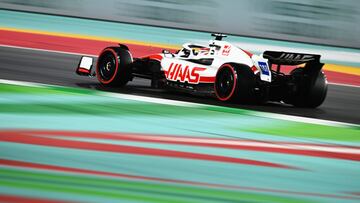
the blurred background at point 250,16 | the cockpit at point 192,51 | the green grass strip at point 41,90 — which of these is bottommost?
the green grass strip at point 41,90

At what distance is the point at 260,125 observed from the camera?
9414 millimetres

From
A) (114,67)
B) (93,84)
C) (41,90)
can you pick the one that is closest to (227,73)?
(114,67)

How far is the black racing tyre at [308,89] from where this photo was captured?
10961 mm

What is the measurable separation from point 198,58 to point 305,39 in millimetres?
8882

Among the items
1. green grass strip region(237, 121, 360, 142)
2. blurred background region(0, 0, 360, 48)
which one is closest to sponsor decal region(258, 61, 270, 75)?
green grass strip region(237, 121, 360, 142)

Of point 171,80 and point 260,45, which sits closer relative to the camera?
point 171,80

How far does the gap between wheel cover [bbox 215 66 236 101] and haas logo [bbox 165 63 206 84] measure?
383 mm

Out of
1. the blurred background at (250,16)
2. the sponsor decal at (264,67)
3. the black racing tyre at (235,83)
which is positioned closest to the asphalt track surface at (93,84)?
the black racing tyre at (235,83)

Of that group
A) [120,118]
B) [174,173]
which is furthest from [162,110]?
[174,173]

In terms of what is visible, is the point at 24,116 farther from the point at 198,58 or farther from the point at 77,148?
the point at 198,58

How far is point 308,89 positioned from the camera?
11047 mm

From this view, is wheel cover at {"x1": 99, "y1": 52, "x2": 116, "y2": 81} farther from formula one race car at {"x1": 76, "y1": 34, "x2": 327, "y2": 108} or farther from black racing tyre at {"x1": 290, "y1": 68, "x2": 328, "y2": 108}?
black racing tyre at {"x1": 290, "y1": 68, "x2": 328, "y2": 108}

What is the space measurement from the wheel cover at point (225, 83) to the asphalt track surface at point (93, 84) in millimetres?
110

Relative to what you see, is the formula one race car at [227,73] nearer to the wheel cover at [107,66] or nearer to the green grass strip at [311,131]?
the wheel cover at [107,66]
